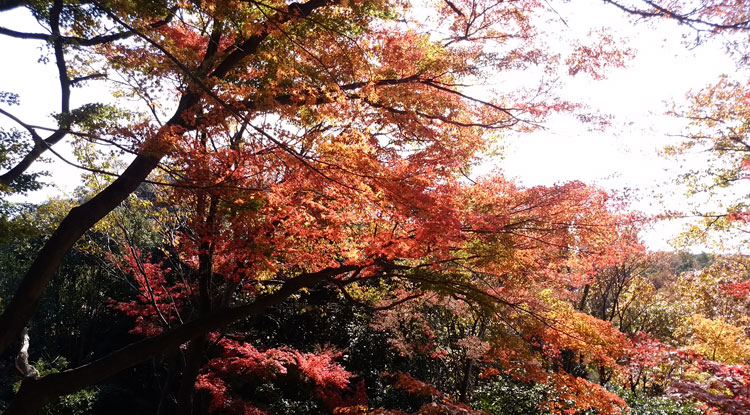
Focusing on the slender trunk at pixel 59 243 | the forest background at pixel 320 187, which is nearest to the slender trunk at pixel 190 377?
the forest background at pixel 320 187

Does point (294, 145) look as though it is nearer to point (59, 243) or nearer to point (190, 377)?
point (59, 243)

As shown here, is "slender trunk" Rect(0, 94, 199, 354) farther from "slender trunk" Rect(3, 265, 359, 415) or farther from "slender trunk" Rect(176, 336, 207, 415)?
"slender trunk" Rect(176, 336, 207, 415)

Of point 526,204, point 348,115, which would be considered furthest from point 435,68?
point 526,204

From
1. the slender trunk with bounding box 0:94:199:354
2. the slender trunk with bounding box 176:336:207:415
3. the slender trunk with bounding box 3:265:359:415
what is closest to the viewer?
the slender trunk with bounding box 0:94:199:354

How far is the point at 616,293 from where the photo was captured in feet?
45.9

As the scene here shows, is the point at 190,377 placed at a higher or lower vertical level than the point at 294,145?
lower

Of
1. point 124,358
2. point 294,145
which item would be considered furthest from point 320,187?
point 124,358

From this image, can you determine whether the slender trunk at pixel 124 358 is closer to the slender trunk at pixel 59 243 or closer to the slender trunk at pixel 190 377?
the slender trunk at pixel 59 243

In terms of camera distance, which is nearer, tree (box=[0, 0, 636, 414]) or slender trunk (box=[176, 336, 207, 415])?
tree (box=[0, 0, 636, 414])

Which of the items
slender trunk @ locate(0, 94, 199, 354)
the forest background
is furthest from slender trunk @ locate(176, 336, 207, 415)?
slender trunk @ locate(0, 94, 199, 354)

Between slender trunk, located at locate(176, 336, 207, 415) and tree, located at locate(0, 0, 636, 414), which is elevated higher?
tree, located at locate(0, 0, 636, 414)

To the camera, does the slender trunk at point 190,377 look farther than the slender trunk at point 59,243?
Yes

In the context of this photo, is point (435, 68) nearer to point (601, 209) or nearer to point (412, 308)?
point (601, 209)

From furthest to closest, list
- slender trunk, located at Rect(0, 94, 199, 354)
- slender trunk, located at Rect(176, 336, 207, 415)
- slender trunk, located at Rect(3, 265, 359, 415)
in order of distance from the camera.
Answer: slender trunk, located at Rect(176, 336, 207, 415) → slender trunk, located at Rect(3, 265, 359, 415) → slender trunk, located at Rect(0, 94, 199, 354)
